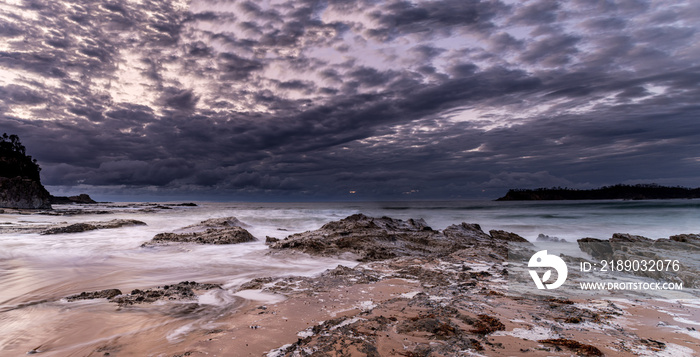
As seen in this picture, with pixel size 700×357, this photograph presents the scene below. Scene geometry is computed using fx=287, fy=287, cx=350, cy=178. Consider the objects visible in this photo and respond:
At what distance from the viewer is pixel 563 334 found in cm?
322

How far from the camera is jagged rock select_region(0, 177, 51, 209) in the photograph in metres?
38.7

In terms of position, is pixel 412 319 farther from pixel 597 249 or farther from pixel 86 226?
pixel 86 226

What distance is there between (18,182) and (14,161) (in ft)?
58.0

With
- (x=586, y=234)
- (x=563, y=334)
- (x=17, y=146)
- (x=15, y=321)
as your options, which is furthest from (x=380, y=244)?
(x=17, y=146)

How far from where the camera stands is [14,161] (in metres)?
51.2

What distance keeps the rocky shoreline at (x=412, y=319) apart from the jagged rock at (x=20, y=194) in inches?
2106

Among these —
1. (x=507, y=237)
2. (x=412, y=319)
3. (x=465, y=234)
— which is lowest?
(x=507, y=237)

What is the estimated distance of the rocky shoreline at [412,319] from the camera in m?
2.94

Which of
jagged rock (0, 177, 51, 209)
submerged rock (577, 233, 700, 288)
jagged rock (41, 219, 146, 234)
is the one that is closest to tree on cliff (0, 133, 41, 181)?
jagged rock (0, 177, 51, 209)

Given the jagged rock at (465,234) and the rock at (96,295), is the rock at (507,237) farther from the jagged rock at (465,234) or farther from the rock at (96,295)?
the rock at (96,295)

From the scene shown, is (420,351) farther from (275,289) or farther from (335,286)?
(275,289)

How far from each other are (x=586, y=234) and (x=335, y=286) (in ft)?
66.1

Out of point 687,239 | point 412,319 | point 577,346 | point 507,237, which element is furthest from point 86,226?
point 687,239

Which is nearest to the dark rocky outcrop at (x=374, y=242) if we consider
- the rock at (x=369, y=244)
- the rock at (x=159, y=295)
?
the rock at (x=369, y=244)
